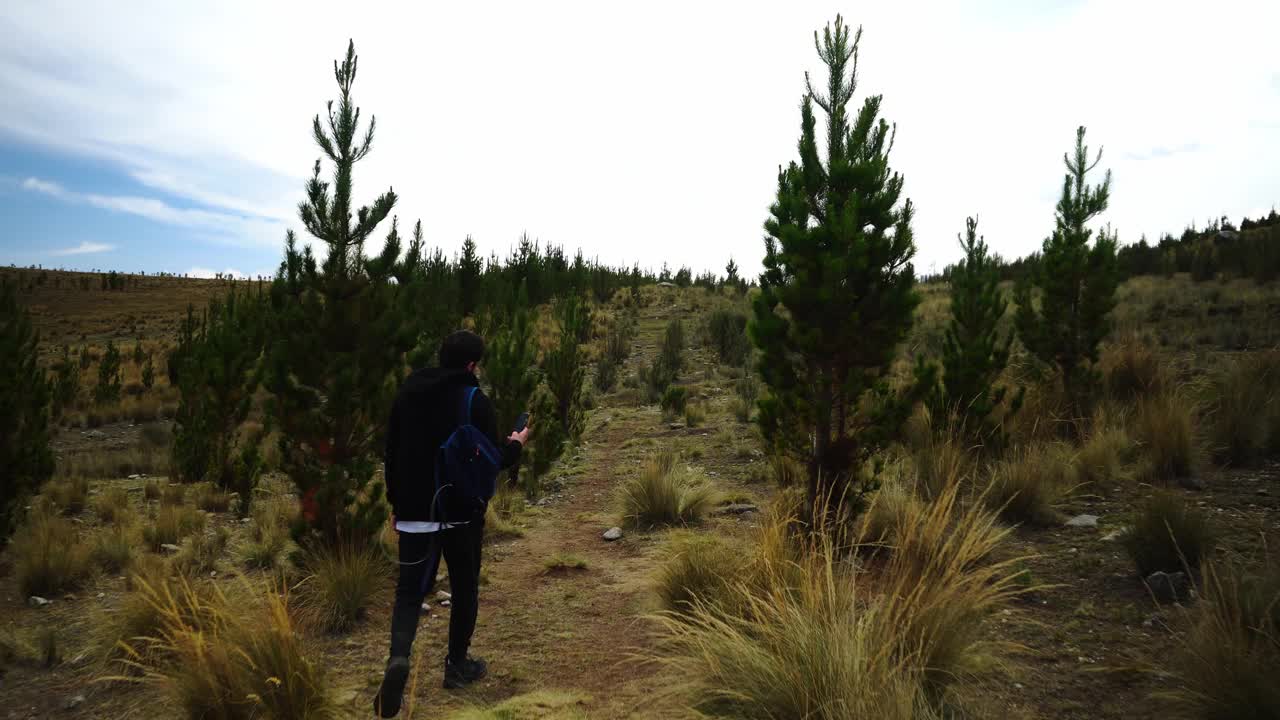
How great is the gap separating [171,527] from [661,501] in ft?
19.4

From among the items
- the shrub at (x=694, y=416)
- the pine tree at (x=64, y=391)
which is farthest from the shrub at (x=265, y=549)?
the pine tree at (x=64, y=391)

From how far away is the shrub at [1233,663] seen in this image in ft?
9.07

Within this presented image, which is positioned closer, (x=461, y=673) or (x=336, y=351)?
(x=461, y=673)

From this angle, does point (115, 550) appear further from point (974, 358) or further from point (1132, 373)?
point (1132, 373)

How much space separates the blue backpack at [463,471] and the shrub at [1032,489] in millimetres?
4831

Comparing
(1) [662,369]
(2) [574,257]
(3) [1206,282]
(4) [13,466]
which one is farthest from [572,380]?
(2) [574,257]

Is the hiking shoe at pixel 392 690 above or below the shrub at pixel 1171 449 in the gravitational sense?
below

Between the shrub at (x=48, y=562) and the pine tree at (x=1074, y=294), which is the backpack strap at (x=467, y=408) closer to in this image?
the shrub at (x=48, y=562)

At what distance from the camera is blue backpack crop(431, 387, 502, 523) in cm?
386

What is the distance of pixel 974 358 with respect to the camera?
9227 mm

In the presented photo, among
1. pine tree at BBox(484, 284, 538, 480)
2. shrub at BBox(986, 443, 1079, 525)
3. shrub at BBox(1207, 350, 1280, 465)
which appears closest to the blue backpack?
shrub at BBox(986, 443, 1079, 525)

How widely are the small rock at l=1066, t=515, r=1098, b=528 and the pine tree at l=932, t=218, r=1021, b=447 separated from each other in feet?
8.61

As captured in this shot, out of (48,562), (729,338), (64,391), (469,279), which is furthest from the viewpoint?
(469,279)

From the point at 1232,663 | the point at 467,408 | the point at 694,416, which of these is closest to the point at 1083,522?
the point at 1232,663
